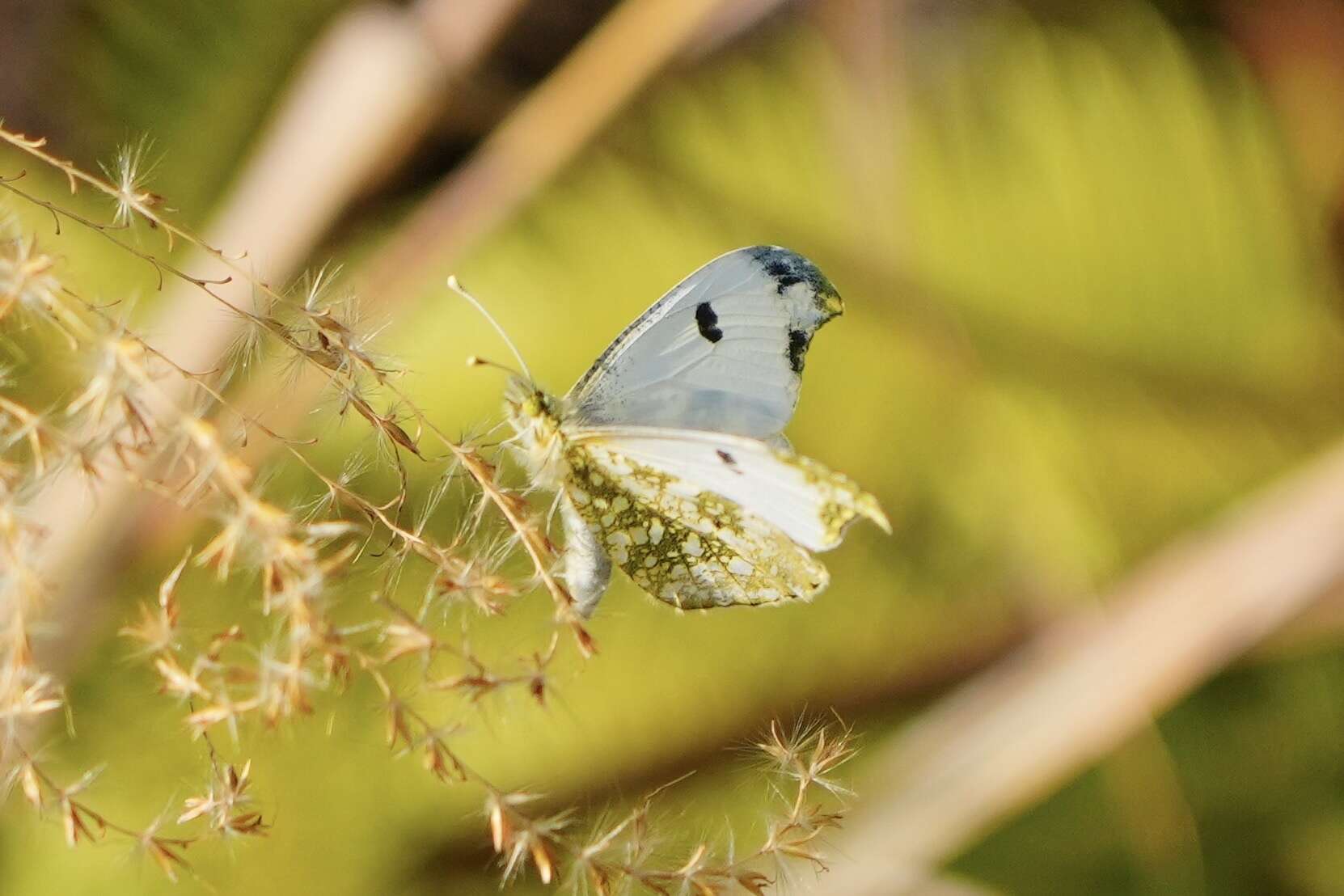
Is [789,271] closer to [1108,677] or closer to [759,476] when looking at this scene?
[759,476]

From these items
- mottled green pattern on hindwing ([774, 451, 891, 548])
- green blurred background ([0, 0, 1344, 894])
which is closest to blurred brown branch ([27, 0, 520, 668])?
green blurred background ([0, 0, 1344, 894])

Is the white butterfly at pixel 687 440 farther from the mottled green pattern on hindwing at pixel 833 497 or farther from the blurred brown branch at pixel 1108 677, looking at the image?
the blurred brown branch at pixel 1108 677

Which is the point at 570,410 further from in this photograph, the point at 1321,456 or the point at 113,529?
the point at 1321,456

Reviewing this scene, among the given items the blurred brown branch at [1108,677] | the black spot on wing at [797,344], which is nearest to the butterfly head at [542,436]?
the black spot on wing at [797,344]

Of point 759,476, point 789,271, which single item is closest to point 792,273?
point 789,271

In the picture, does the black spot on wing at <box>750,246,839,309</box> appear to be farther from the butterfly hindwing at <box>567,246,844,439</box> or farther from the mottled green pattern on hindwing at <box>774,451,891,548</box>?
the mottled green pattern on hindwing at <box>774,451,891,548</box>
